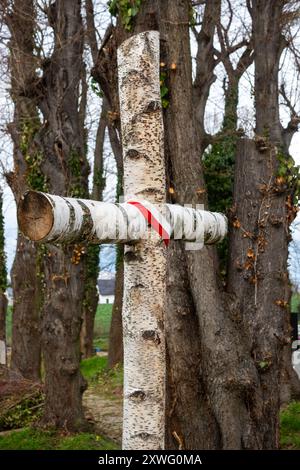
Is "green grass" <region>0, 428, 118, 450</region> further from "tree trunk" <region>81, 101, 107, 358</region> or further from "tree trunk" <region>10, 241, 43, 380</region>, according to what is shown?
"tree trunk" <region>81, 101, 107, 358</region>

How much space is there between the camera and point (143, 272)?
3.09 m

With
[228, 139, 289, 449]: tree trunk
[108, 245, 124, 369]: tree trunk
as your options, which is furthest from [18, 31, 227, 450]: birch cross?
[108, 245, 124, 369]: tree trunk

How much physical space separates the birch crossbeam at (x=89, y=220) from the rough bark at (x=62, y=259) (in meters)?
7.28

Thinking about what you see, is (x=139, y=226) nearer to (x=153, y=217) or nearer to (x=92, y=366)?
(x=153, y=217)

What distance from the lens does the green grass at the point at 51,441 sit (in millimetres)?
9414

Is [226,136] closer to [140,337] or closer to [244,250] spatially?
[244,250]

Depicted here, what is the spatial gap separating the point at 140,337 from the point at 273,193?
4707 mm

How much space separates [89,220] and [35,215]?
23cm

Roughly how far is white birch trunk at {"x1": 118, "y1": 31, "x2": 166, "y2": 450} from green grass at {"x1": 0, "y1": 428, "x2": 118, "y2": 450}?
645 centimetres

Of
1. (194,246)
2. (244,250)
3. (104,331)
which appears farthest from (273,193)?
(104,331)

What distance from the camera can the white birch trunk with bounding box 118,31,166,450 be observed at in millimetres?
3088

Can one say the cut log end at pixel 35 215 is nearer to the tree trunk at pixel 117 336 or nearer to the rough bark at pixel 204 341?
the rough bark at pixel 204 341

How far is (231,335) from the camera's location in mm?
6984

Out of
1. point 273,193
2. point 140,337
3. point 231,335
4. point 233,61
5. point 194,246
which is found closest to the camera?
point 140,337
